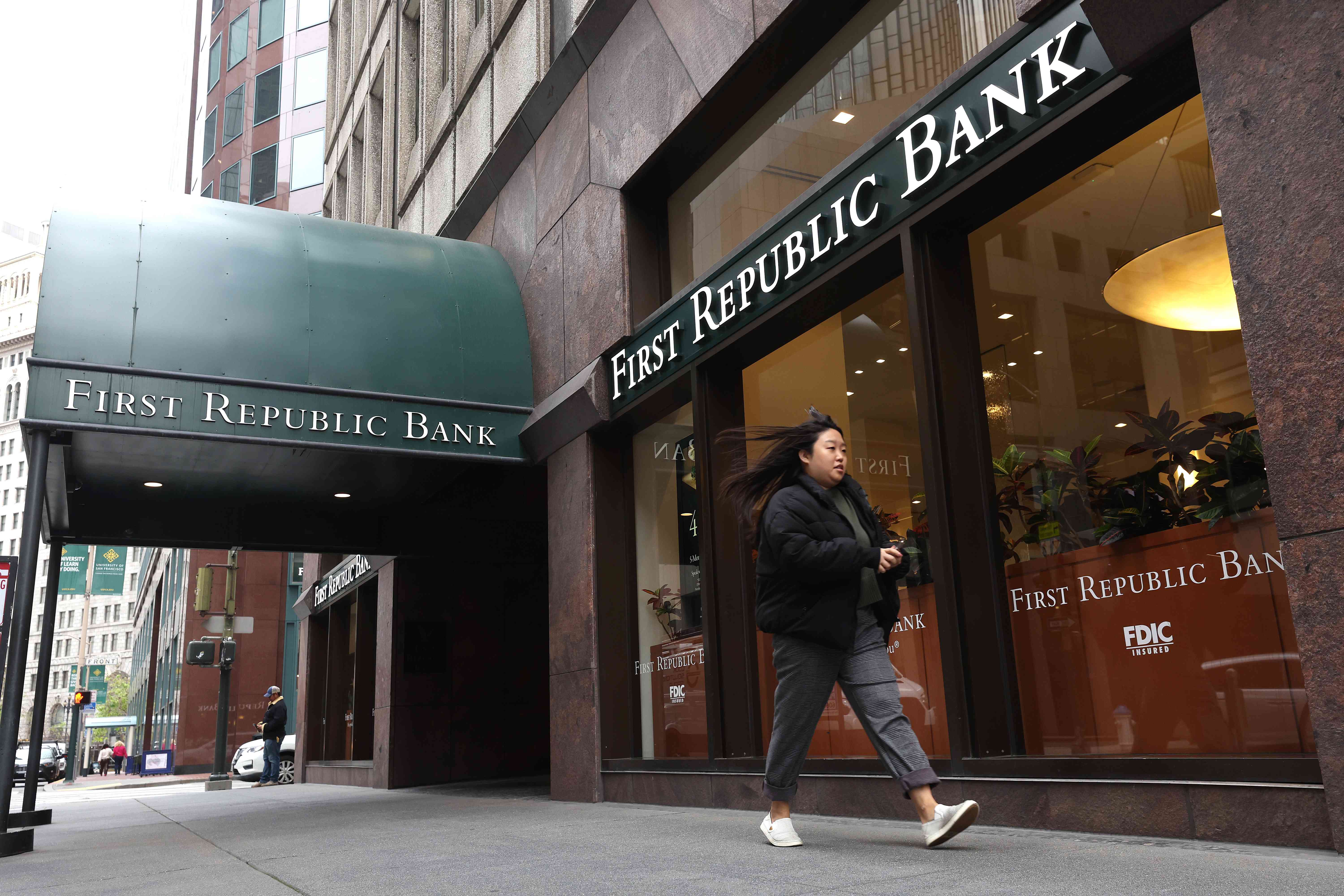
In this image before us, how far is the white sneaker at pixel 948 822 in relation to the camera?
4125mm

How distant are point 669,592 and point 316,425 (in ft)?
11.2

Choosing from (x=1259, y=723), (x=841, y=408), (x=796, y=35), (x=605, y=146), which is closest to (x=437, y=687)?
(x=605, y=146)

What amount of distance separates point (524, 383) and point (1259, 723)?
7740 millimetres

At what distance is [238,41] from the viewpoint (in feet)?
145

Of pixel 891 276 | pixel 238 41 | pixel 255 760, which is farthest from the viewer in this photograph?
pixel 238 41

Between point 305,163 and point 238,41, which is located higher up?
point 238,41

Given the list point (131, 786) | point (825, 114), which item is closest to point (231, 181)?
point (131, 786)

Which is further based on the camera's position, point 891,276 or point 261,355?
point 261,355

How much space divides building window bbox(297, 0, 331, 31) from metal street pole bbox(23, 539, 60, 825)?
125 ft

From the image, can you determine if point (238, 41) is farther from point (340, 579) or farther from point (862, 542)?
point (862, 542)

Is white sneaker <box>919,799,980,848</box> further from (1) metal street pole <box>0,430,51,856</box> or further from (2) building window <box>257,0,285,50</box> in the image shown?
(2) building window <box>257,0,285,50</box>

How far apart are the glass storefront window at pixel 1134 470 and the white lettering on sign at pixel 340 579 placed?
37.1ft

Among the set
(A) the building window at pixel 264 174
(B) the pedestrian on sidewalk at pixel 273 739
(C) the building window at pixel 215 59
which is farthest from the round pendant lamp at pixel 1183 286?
(C) the building window at pixel 215 59

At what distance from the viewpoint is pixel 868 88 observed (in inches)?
268
